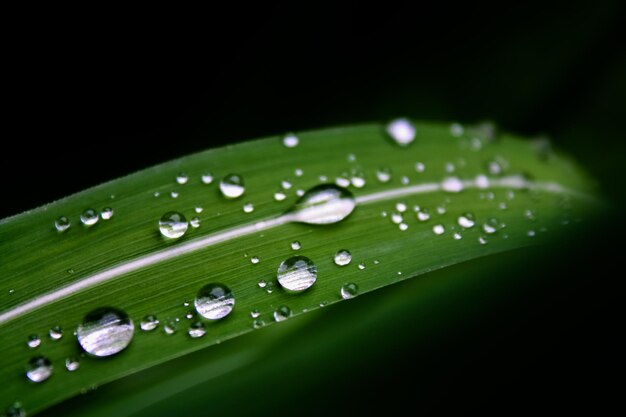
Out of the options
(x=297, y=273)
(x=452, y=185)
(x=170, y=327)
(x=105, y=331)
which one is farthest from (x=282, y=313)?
(x=452, y=185)

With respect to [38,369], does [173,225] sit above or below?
above

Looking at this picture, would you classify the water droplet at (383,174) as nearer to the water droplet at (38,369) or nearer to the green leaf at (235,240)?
the green leaf at (235,240)

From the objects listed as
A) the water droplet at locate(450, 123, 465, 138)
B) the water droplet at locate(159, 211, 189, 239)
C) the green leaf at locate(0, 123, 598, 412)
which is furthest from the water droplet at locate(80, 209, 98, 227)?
the water droplet at locate(450, 123, 465, 138)

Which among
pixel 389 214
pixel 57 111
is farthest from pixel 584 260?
pixel 57 111

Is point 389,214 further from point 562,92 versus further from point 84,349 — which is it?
point 562,92

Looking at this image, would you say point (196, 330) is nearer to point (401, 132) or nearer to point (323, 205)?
point (323, 205)

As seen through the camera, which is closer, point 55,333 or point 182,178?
point 55,333

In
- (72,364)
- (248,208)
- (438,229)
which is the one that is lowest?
(72,364)

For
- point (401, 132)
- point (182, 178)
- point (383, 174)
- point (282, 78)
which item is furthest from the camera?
point (282, 78)

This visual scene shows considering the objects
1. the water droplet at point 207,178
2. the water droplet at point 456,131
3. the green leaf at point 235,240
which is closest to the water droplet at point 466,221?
the green leaf at point 235,240
